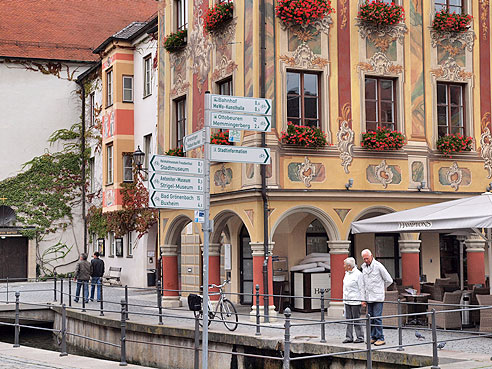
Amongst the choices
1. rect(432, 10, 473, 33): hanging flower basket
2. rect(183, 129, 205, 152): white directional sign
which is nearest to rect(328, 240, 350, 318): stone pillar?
rect(432, 10, 473, 33): hanging flower basket

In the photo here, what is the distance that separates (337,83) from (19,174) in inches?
876

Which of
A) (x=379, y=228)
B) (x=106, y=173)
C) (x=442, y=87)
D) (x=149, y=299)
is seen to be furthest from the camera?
(x=106, y=173)

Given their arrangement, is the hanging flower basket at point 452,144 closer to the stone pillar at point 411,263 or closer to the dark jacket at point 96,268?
the stone pillar at point 411,263

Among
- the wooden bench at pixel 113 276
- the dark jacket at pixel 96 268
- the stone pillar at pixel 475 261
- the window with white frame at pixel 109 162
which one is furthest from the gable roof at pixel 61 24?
the stone pillar at pixel 475 261

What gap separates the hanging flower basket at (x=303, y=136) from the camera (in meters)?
18.7

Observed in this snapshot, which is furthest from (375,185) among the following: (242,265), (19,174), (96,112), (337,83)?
(19,174)

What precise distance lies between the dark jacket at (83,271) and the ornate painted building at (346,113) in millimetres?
4532

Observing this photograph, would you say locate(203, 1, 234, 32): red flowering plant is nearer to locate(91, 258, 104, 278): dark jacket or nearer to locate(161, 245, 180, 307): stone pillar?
locate(161, 245, 180, 307): stone pillar

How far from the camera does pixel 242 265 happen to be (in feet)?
76.6

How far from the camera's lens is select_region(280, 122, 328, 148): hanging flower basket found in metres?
18.7

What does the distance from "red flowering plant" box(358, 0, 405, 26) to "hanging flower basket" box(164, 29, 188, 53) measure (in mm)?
5461

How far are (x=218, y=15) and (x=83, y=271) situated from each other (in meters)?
9.21

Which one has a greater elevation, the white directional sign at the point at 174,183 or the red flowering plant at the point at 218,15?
the red flowering plant at the point at 218,15

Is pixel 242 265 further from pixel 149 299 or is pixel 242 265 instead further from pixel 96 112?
pixel 96 112
